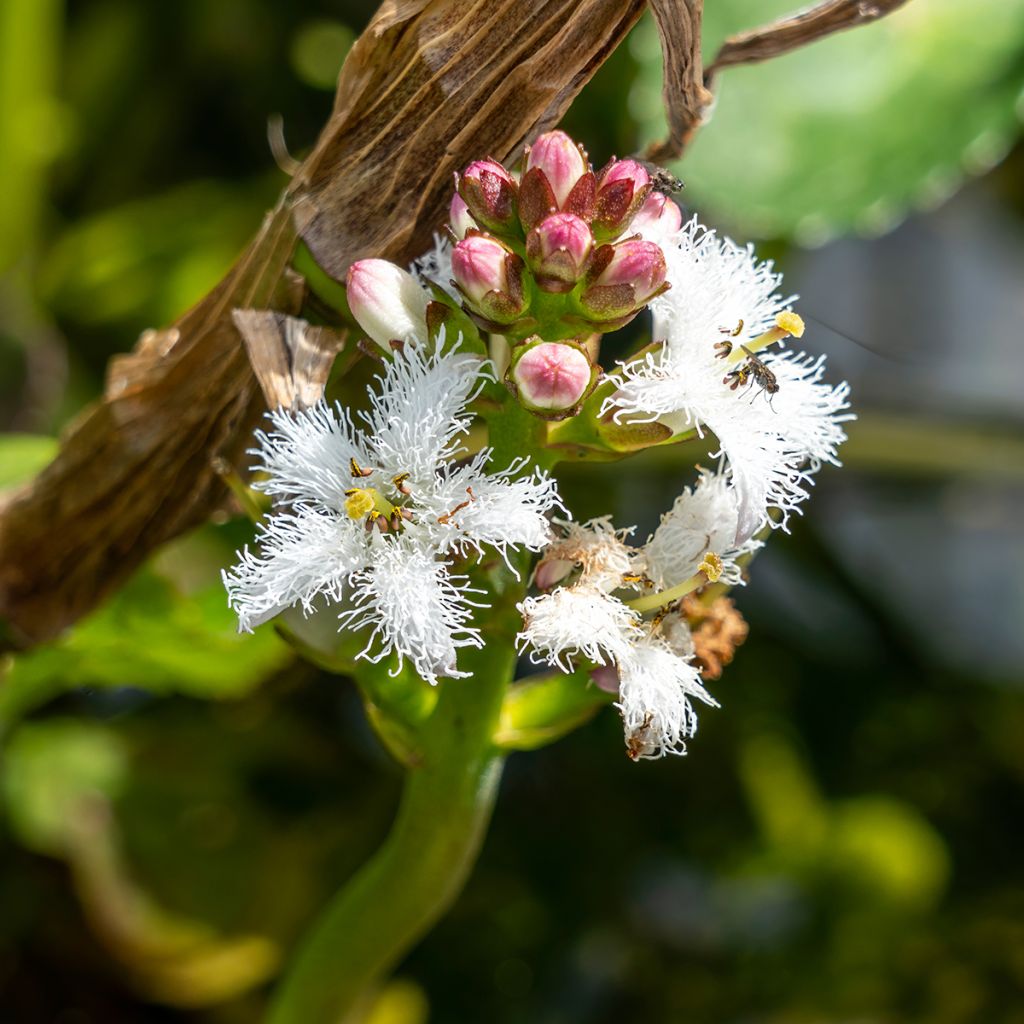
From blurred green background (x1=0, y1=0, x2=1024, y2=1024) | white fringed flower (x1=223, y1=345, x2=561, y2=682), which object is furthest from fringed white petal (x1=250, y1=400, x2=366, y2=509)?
blurred green background (x1=0, y1=0, x2=1024, y2=1024)

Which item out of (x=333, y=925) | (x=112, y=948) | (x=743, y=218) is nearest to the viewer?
(x=333, y=925)

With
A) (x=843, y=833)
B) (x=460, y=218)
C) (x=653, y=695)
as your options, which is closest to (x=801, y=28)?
(x=460, y=218)

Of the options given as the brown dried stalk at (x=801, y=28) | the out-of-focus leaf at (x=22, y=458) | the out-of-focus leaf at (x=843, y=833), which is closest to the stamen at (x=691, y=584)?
the brown dried stalk at (x=801, y=28)

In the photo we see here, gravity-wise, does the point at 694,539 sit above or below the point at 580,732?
above

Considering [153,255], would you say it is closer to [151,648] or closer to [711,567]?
[151,648]

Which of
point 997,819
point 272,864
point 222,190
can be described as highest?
point 222,190

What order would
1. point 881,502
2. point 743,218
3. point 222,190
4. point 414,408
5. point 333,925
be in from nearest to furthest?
point 414,408 < point 333,925 < point 743,218 < point 222,190 < point 881,502

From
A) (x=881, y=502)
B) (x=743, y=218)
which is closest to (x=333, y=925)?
(x=743, y=218)

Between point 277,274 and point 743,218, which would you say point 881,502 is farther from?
point 277,274
